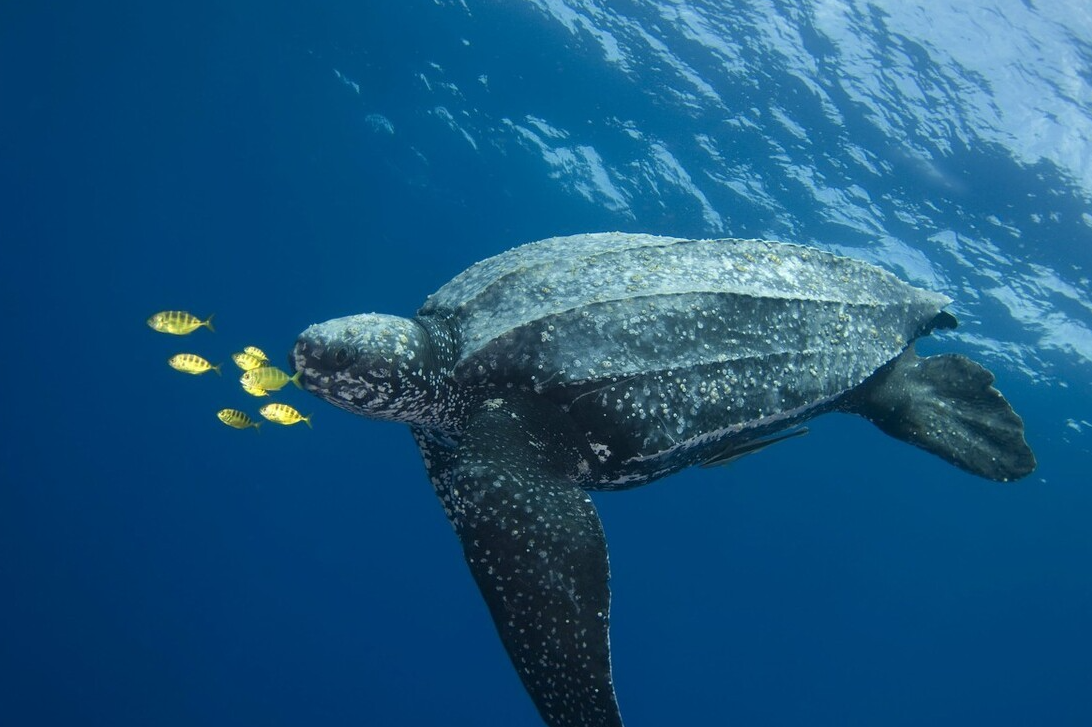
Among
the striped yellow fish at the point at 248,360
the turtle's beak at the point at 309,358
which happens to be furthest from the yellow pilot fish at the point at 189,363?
the turtle's beak at the point at 309,358

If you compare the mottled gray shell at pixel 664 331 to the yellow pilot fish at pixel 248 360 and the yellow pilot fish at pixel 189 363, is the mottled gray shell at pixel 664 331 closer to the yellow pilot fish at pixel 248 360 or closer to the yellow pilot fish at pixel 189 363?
the yellow pilot fish at pixel 248 360

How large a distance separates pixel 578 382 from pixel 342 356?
117 centimetres

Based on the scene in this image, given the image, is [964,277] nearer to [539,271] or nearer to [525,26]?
[525,26]

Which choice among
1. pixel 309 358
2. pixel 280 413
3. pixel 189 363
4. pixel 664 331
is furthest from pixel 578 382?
pixel 189 363

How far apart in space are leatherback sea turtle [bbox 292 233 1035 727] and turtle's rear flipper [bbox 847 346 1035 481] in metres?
0.52

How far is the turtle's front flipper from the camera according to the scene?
7.67 ft

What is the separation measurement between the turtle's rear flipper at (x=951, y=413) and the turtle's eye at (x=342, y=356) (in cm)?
326

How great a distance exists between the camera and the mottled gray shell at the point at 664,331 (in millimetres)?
2965

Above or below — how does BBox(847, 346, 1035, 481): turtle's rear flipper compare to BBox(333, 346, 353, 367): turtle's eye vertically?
above

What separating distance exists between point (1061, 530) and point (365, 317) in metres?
36.5

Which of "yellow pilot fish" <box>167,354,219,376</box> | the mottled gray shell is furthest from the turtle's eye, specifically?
"yellow pilot fish" <box>167,354,219,376</box>

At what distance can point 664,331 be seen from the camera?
3084mm

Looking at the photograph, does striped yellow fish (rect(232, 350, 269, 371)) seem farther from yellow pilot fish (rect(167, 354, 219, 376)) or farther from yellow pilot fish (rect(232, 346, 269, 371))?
yellow pilot fish (rect(167, 354, 219, 376))

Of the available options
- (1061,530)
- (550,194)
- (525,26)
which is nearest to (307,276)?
(550,194)
